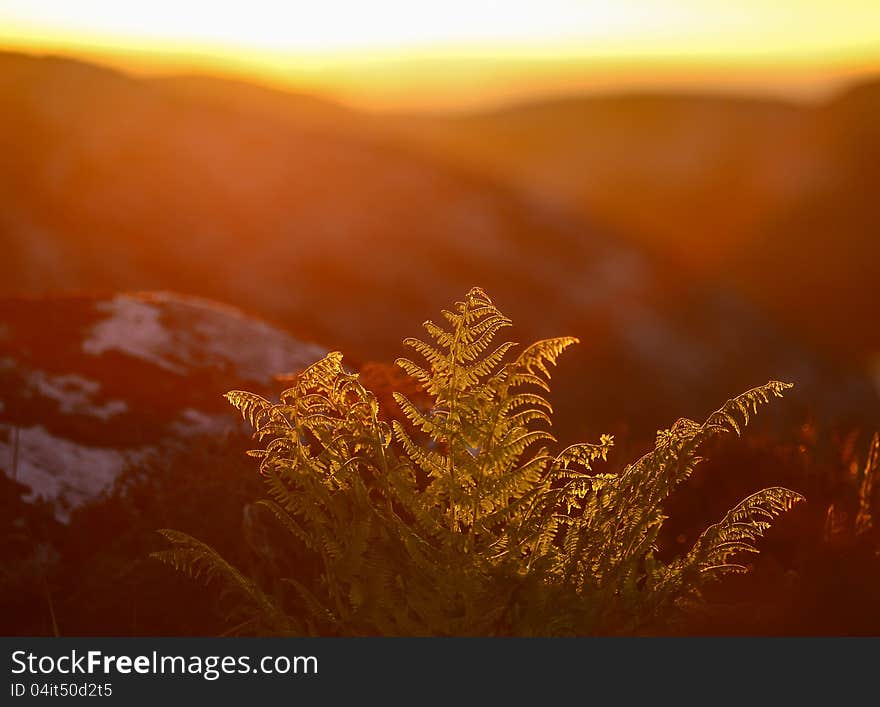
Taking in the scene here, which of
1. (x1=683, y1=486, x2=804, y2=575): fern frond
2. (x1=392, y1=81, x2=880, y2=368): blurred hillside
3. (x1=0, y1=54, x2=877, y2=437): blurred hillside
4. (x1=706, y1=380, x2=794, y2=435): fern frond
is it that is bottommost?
(x1=683, y1=486, x2=804, y2=575): fern frond

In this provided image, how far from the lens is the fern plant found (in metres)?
4.19

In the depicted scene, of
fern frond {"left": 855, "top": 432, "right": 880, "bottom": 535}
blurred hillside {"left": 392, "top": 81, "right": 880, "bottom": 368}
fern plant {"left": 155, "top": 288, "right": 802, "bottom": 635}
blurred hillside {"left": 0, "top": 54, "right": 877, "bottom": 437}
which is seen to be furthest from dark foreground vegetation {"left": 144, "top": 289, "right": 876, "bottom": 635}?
blurred hillside {"left": 392, "top": 81, "right": 880, "bottom": 368}

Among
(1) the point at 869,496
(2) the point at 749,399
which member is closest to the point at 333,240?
(1) the point at 869,496

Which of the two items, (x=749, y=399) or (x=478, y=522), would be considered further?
(x=749, y=399)

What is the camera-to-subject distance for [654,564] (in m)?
4.46

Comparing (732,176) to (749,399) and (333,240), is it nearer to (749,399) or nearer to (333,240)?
(333,240)

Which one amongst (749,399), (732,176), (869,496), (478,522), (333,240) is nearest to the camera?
(478,522)

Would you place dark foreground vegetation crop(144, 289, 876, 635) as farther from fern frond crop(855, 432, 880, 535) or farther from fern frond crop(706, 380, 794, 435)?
fern frond crop(855, 432, 880, 535)

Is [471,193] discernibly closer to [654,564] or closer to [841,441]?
[841,441]

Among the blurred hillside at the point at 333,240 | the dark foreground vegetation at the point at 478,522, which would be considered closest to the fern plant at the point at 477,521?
the dark foreground vegetation at the point at 478,522

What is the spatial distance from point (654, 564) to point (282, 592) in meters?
1.79

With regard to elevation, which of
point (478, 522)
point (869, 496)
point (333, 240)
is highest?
point (333, 240)

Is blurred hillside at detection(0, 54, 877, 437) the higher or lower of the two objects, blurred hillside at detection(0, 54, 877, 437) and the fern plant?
the higher

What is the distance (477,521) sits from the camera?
433cm
